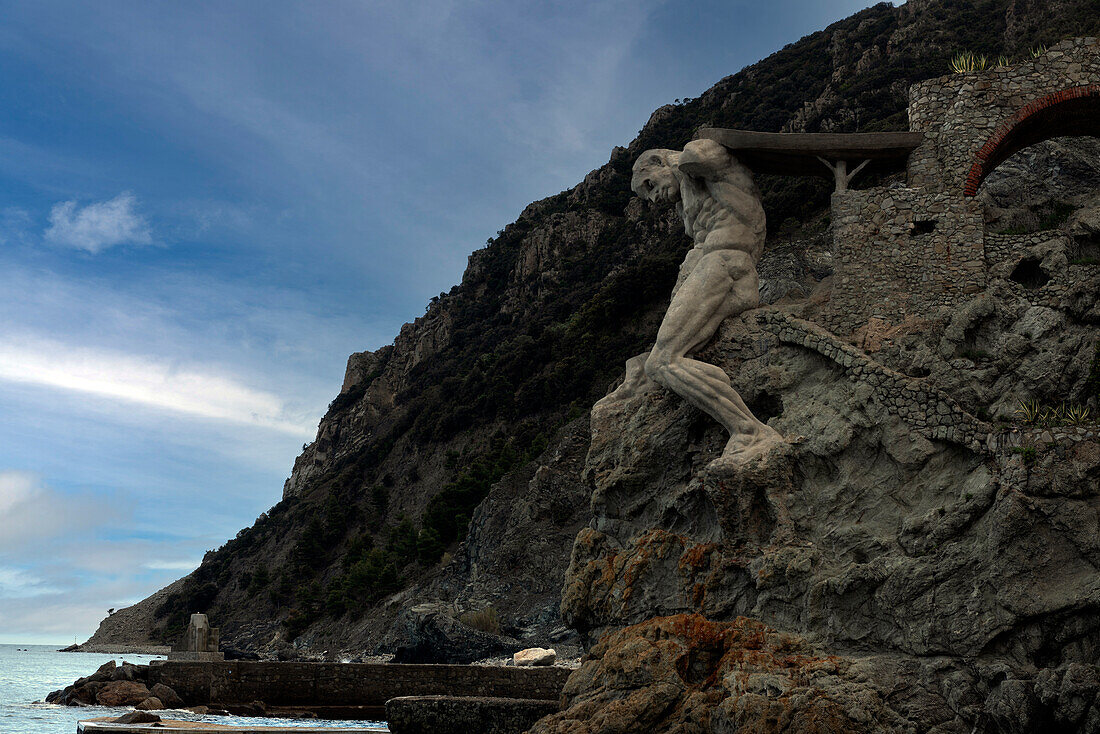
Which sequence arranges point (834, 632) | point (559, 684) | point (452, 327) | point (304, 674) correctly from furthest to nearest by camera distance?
point (452, 327)
point (304, 674)
point (559, 684)
point (834, 632)

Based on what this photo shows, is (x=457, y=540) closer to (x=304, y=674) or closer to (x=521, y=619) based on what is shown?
(x=521, y=619)

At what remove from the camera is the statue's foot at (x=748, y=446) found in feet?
34.5

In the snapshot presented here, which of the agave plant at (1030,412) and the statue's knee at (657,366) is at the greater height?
the statue's knee at (657,366)

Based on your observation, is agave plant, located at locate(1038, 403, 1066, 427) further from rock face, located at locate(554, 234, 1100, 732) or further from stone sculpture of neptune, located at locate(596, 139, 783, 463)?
stone sculpture of neptune, located at locate(596, 139, 783, 463)

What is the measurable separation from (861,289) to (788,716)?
6.71 metres

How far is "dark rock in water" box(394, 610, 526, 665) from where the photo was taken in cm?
2386

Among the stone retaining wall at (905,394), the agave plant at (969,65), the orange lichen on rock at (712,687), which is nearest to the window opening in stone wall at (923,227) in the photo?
the agave plant at (969,65)

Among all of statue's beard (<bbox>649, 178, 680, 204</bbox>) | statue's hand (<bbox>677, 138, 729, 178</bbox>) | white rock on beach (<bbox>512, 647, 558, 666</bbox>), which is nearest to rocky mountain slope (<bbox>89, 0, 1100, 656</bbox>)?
statue's hand (<bbox>677, 138, 729, 178</bbox>)

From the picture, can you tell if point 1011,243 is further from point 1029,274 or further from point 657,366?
point 657,366

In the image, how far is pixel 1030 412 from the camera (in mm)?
10180

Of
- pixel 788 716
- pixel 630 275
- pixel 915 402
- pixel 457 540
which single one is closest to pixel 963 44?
pixel 630 275

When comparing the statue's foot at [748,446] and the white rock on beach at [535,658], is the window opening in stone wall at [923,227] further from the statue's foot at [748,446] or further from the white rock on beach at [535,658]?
the white rock on beach at [535,658]

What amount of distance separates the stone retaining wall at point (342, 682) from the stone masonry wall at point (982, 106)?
9.92m

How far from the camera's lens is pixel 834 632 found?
9.52 metres
